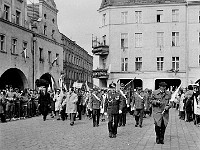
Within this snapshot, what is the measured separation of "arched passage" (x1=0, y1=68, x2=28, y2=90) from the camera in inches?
1372

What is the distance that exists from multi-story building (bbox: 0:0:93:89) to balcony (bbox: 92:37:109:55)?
14.1 ft

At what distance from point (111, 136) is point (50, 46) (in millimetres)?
30740

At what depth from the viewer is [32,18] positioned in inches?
1599

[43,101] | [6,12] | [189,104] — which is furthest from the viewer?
[6,12]

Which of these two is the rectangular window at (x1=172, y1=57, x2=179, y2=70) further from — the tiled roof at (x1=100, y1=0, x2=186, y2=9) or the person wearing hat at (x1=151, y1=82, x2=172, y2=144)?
the person wearing hat at (x1=151, y1=82, x2=172, y2=144)

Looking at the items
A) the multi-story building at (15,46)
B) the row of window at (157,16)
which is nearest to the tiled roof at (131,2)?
the row of window at (157,16)

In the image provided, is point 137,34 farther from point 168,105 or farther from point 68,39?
point 168,105

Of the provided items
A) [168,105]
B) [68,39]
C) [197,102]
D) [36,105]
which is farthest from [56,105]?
[68,39]

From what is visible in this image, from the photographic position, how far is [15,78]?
3628 cm

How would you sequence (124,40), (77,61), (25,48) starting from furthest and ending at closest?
(77,61) → (124,40) → (25,48)

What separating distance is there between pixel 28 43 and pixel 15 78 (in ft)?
12.4

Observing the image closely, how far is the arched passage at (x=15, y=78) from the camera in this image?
34844 millimetres

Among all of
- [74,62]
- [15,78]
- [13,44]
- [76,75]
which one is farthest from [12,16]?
[76,75]

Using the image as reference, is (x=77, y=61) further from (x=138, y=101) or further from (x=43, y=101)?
(x=138, y=101)
